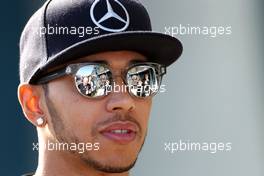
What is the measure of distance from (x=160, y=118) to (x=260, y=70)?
57 centimetres

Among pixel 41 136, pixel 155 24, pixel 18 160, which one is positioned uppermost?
pixel 155 24

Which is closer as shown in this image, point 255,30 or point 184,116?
point 184,116

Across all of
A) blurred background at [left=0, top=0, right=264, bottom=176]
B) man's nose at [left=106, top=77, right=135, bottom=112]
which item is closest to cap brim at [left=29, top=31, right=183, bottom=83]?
man's nose at [left=106, top=77, right=135, bottom=112]

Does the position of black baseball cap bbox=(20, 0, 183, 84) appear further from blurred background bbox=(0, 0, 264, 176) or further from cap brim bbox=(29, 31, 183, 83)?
blurred background bbox=(0, 0, 264, 176)

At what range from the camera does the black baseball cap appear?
1951 mm

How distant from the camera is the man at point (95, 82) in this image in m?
1.98

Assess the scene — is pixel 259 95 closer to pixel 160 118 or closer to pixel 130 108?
pixel 160 118

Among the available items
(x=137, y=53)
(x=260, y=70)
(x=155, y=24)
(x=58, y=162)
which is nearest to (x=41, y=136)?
(x=58, y=162)

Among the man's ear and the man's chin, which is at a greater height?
the man's ear

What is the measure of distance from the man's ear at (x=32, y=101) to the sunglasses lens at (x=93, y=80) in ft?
0.49

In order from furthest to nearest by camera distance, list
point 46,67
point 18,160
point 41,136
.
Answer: point 18,160
point 41,136
point 46,67

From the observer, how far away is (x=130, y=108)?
6.61 feet

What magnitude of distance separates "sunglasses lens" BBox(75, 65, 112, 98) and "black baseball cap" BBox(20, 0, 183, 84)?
49 millimetres

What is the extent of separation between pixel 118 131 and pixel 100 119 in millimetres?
65
